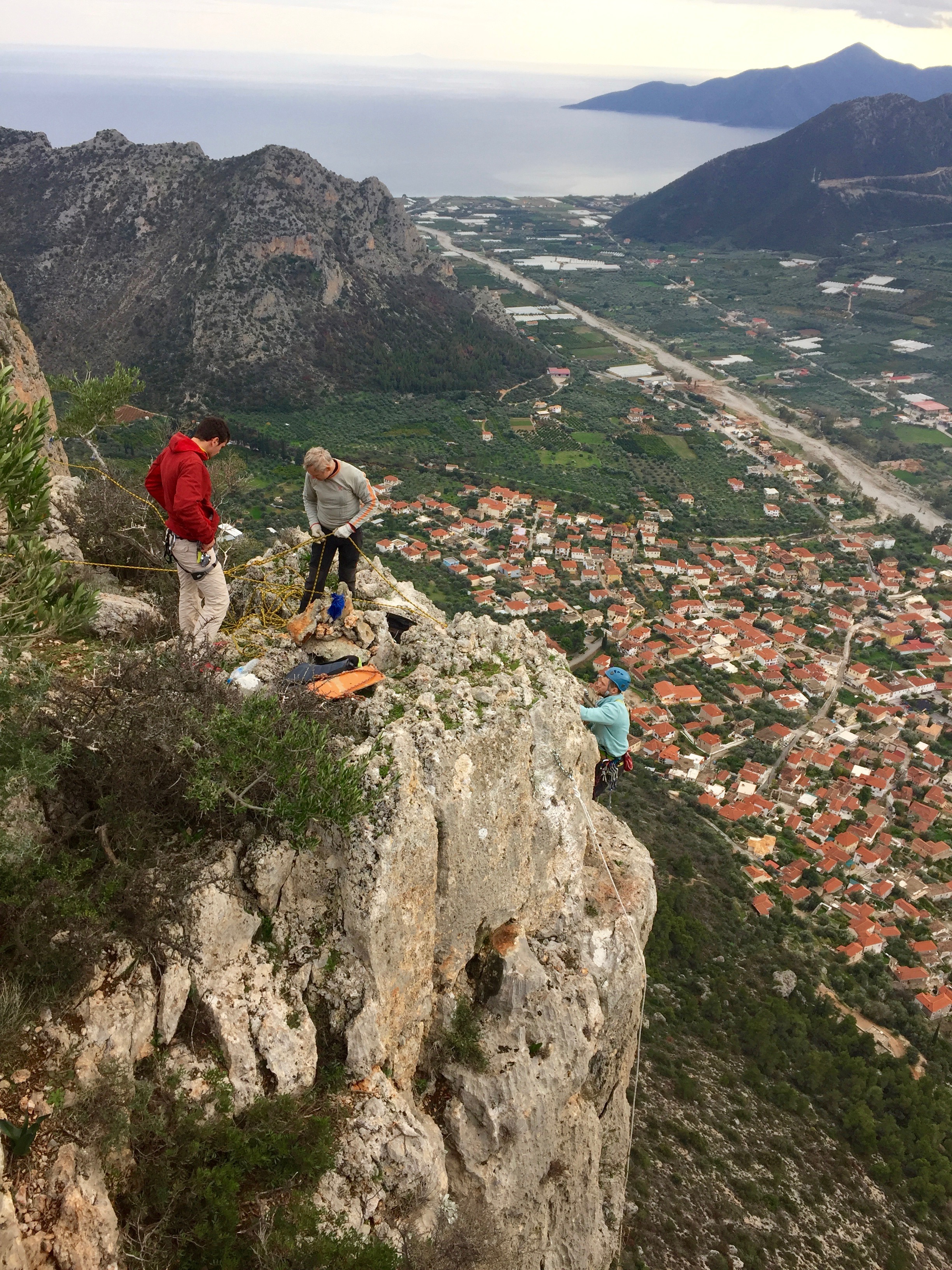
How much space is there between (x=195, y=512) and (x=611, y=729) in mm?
Answer: 5216

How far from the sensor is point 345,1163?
5.43 m

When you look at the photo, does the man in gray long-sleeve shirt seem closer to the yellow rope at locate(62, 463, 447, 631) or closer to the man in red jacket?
the yellow rope at locate(62, 463, 447, 631)

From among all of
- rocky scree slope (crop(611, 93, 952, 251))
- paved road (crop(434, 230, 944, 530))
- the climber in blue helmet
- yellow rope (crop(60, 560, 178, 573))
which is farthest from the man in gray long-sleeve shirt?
rocky scree slope (crop(611, 93, 952, 251))

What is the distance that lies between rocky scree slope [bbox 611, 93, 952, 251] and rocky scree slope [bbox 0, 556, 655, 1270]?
558 feet

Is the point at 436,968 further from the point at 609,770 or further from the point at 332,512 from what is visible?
the point at 332,512

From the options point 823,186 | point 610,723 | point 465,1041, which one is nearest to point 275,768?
point 465,1041

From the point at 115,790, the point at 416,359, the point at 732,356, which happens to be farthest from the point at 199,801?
the point at 732,356

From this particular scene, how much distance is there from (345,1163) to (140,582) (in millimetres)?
6445

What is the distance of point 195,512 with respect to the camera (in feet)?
20.7

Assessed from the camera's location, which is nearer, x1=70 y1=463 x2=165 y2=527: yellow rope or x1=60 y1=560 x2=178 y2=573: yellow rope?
x1=60 y1=560 x2=178 y2=573: yellow rope

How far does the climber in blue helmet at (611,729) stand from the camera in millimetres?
8680

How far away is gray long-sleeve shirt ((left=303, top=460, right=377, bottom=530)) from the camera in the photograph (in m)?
7.70

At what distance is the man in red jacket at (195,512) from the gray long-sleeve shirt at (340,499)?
1189mm

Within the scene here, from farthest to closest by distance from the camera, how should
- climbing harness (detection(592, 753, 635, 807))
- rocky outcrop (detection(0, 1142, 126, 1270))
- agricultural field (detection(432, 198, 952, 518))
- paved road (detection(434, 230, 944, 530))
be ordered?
agricultural field (detection(432, 198, 952, 518)) → paved road (detection(434, 230, 944, 530)) → climbing harness (detection(592, 753, 635, 807)) → rocky outcrop (detection(0, 1142, 126, 1270))
